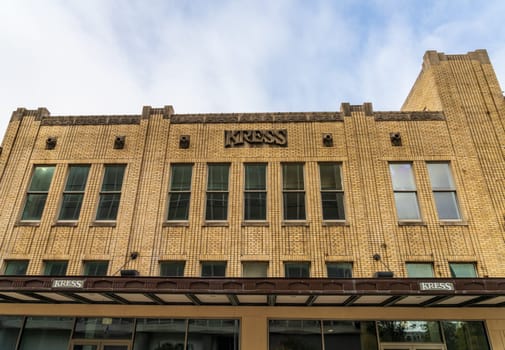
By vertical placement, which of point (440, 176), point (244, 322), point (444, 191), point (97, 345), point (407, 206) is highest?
point (440, 176)

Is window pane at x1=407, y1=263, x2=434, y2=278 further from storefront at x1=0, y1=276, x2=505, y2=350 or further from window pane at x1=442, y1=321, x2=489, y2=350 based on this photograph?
window pane at x1=442, y1=321, x2=489, y2=350

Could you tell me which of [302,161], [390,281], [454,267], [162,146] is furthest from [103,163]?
[454,267]

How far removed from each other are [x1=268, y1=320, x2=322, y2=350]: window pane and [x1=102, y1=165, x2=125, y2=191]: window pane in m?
8.15

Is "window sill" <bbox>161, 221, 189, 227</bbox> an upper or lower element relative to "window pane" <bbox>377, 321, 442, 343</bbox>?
upper

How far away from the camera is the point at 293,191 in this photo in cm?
1334

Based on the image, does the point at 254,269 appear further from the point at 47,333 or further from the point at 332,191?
the point at 47,333

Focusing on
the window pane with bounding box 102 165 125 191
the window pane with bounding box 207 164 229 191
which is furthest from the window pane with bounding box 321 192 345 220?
the window pane with bounding box 102 165 125 191

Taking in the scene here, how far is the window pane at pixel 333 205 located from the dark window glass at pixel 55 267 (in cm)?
999

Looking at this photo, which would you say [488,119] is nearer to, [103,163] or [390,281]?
[390,281]

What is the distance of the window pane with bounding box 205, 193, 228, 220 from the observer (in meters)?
13.1

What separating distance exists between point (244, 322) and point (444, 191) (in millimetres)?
9207

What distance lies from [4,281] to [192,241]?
18.9ft

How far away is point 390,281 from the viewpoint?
9164 mm

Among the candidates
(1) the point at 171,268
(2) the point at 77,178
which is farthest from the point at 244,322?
(2) the point at 77,178
